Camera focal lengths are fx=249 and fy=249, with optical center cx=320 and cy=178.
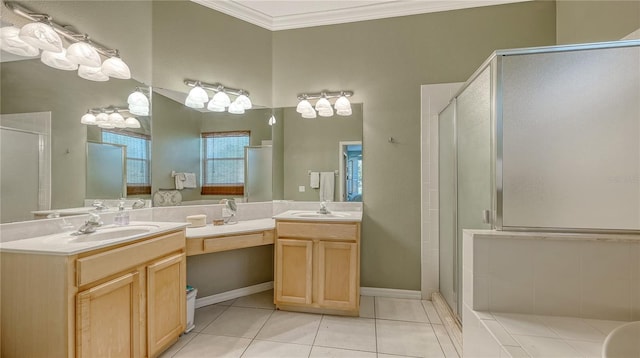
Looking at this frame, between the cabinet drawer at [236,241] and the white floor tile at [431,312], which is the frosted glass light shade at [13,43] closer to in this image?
the cabinet drawer at [236,241]

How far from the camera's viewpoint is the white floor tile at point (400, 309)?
2.10m

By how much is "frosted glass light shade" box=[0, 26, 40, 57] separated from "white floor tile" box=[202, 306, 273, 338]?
2078 millimetres

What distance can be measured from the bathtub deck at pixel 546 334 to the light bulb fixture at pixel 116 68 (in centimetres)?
263

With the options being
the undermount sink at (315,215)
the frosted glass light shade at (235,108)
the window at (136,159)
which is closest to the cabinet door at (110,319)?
the window at (136,159)

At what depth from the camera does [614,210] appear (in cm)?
114

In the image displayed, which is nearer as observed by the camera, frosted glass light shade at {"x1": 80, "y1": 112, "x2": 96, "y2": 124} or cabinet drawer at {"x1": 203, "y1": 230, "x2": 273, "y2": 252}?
frosted glass light shade at {"x1": 80, "y1": 112, "x2": 96, "y2": 124}

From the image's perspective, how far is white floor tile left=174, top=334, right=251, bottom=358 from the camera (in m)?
1.66

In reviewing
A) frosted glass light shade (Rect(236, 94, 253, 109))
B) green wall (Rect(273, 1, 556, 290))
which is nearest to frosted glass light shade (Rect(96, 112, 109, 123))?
frosted glass light shade (Rect(236, 94, 253, 109))

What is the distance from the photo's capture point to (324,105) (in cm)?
252

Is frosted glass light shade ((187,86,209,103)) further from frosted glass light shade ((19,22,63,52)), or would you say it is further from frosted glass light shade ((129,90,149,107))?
frosted glass light shade ((19,22,63,52))

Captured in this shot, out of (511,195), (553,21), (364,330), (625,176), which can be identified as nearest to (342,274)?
(364,330)

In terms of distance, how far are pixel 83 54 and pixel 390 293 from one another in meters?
3.03

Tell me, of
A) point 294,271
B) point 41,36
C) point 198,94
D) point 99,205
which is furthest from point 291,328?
point 41,36

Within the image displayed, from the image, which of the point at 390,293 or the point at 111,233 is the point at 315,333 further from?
the point at 111,233
